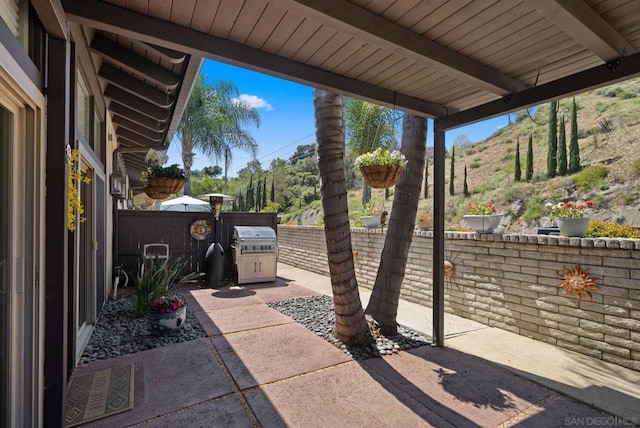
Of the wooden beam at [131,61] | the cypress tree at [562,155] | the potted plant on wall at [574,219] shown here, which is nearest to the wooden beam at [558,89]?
the potted plant on wall at [574,219]

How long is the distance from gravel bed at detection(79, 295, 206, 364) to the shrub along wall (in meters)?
3.20

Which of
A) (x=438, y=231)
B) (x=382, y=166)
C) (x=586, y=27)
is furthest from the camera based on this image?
(x=438, y=231)

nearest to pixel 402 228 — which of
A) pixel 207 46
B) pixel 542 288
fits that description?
pixel 542 288

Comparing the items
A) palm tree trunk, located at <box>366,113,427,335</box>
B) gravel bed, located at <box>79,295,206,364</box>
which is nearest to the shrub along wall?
palm tree trunk, located at <box>366,113,427,335</box>

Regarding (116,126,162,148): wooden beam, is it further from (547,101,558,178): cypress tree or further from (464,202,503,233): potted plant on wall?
(547,101,558,178): cypress tree

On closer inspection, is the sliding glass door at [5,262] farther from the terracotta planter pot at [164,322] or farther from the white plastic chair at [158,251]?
the white plastic chair at [158,251]

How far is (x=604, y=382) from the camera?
8.48 ft

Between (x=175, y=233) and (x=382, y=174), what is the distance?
514cm

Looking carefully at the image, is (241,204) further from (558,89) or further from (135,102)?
(558,89)

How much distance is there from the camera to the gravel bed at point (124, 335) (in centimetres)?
305

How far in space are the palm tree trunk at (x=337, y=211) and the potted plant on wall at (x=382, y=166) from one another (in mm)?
310

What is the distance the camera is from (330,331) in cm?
363

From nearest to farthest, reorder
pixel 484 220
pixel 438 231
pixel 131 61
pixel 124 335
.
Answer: pixel 131 61, pixel 438 231, pixel 124 335, pixel 484 220

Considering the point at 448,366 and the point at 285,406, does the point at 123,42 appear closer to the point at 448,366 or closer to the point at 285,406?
the point at 285,406
